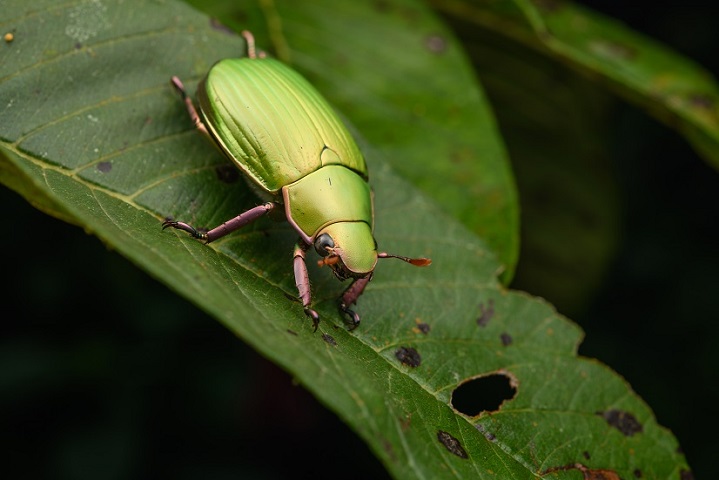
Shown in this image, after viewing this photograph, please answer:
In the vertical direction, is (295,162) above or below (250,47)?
below

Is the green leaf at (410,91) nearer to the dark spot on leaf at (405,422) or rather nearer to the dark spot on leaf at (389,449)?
the dark spot on leaf at (405,422)

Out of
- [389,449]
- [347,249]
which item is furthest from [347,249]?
[389,449]

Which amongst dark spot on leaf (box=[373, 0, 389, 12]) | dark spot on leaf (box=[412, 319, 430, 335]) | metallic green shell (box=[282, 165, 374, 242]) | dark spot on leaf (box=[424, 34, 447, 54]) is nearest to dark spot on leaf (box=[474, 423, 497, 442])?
dark spot on leaf (box=[412, 319, 430, 335])

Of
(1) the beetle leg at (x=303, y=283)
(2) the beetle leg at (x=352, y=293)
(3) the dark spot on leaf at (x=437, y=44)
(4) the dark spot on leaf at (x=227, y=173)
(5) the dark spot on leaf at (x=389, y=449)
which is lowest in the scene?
(2) the beetle leg at (x=352, y=293)

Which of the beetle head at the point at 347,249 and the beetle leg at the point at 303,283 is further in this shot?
the beetle head at the point at 347,249

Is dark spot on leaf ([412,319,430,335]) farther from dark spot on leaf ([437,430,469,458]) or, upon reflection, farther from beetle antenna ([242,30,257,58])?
beetle antenna ([242,30,257,58])

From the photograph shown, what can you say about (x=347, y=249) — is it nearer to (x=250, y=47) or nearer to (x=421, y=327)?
(x=421, y=327)

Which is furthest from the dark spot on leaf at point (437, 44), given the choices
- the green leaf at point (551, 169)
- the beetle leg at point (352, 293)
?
the beetle leg at point (352, 293)
